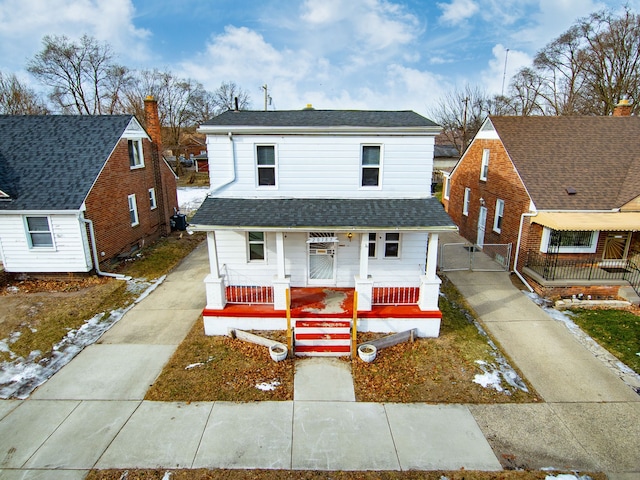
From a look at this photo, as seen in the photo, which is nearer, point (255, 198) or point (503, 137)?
point (255, 198)

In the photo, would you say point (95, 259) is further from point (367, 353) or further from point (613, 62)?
point (613, 62)

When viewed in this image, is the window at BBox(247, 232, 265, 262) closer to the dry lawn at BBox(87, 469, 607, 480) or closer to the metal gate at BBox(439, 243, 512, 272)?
the dry lawn at BBox(87, 469, 607, 480)

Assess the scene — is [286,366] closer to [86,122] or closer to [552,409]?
[552,409]

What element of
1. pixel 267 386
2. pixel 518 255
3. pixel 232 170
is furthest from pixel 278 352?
pixel 518 255

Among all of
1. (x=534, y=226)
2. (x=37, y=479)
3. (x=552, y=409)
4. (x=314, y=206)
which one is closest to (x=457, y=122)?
(x=534, y=226)

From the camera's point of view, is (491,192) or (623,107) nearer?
(491,192)

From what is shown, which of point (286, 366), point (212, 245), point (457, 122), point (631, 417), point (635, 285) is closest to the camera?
point (631, 417)

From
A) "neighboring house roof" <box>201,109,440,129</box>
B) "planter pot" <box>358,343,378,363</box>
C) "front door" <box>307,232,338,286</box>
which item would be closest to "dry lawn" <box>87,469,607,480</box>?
"planter pot" <box>358,343,378,363</box>
